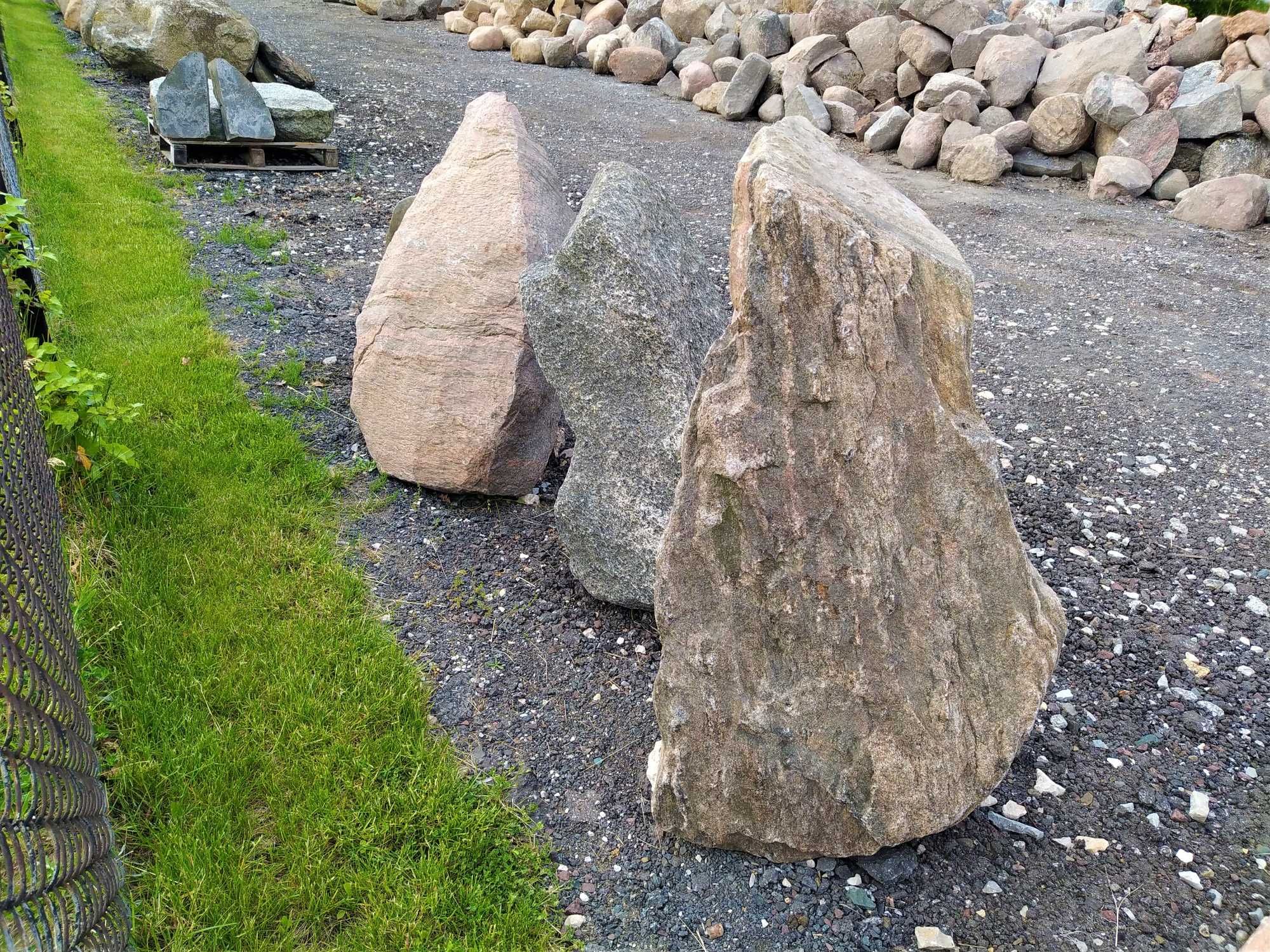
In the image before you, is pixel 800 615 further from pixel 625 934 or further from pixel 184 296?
pixel 184 296

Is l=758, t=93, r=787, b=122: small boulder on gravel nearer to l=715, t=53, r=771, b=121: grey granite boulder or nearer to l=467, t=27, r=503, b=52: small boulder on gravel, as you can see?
l=715, t=53, r=771, b=121: grey granite boulder

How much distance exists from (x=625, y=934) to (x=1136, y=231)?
7.27 metres

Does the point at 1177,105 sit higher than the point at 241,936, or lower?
higher

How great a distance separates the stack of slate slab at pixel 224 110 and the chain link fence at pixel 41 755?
18.6 feet

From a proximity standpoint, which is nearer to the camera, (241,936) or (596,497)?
(241,936)

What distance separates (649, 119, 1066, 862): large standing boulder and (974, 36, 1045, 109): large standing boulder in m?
7.82

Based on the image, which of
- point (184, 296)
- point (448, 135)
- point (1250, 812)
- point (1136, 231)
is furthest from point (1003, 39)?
point (1250, 812)

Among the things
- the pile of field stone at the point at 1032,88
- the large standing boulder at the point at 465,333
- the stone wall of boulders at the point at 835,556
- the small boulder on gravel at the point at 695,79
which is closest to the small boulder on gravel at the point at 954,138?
the pile of field stone at the point at 1032,88

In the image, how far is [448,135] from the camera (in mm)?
9680

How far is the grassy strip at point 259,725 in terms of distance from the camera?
2436 millimetres

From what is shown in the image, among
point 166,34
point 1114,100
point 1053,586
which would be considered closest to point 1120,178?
point 1114,100

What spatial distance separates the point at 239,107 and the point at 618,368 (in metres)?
6.24

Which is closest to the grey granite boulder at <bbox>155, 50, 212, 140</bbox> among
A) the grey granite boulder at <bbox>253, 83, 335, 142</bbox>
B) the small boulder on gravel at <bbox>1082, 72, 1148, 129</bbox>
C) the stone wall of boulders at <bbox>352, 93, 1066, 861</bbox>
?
the grey granite boulder at <bbox>253, 83, 335, 142</bbox>

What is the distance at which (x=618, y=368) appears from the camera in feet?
10.6
